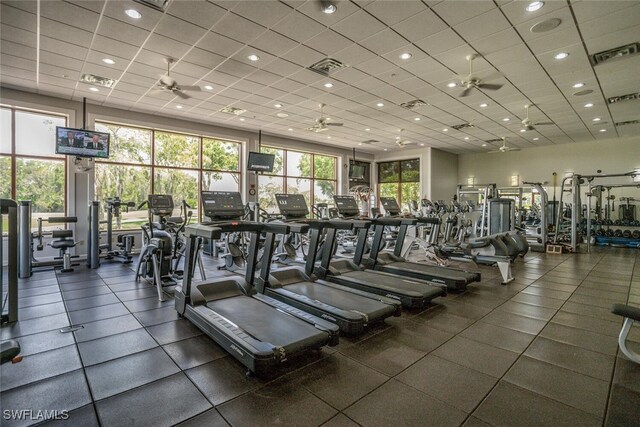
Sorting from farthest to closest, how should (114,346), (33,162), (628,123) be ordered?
(628,123)
(33,162)
(114,346)

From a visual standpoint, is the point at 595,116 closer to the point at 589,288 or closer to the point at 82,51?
the point at 589,288

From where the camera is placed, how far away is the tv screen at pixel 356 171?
13.5 metres

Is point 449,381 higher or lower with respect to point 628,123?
Result: lower

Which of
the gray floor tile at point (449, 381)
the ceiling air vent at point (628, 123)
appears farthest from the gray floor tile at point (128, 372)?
the ceiling air vent at point (628, 123)

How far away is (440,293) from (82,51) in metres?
6.27

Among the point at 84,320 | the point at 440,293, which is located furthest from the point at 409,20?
the point at 84,320

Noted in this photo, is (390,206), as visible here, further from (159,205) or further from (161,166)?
(161,166)

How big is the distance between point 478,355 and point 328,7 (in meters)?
3.97

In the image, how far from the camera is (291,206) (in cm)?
491

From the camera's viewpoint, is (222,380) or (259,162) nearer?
(222,380)

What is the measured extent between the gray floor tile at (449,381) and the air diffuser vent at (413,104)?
6.14 meters

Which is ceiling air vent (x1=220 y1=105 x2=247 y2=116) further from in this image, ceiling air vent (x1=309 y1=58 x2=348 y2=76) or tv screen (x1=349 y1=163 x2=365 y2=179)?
tv screen (x1=349 y1=163 x2=365 y2=179)

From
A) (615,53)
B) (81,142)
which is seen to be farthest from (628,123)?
(81,142)

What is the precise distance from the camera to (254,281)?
3.94 metres
